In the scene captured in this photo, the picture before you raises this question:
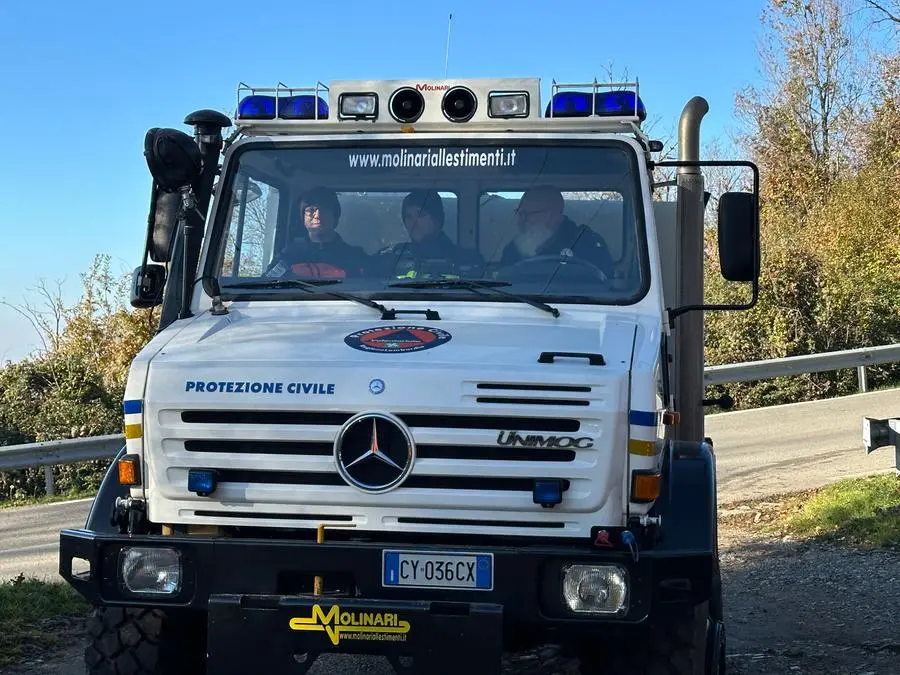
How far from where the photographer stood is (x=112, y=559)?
162 inches

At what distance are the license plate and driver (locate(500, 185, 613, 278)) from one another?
152 cm

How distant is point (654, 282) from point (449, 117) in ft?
4.19

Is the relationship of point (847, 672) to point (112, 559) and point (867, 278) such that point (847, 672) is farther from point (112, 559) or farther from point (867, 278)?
point (867, 278)

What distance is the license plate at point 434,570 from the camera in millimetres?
3893

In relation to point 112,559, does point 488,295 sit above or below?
above

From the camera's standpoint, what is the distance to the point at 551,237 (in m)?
5.05

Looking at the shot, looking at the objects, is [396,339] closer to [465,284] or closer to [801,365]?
[465,284]

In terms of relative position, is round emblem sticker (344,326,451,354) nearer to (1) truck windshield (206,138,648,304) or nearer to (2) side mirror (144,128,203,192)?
(1) truck windshield (206,138,648,304)

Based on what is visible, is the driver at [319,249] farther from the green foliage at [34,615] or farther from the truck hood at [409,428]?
the green foliage at [34,615]

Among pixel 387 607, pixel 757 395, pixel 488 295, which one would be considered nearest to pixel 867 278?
pixel 757 395

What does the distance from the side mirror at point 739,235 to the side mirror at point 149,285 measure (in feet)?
8.55

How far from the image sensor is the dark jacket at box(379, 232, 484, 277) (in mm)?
4992

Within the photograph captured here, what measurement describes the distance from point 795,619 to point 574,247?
122 inches

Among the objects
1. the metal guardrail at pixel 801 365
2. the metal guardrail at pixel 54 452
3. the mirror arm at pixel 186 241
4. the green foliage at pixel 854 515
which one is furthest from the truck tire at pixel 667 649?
the metal guardrail at pixel 801 365
